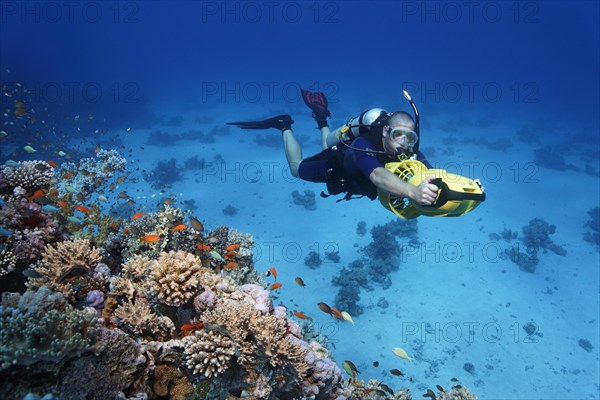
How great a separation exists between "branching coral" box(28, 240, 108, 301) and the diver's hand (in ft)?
14.3

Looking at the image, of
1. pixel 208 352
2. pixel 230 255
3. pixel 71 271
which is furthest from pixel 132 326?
pixel 230 255

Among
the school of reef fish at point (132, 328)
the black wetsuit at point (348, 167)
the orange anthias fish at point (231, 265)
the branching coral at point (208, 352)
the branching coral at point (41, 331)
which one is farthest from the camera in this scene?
the orange anthias fish at point (231, 265)

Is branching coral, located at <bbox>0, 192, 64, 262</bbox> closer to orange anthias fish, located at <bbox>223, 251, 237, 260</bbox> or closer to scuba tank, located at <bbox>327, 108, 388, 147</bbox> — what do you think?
orange anthias fish, located at <bbox>223, 251, 237, 260</bbox>

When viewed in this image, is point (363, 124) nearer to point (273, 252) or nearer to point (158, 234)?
point (158, 234)

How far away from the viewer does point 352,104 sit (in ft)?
153

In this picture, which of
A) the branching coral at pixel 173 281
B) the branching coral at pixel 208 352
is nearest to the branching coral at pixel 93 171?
the branching coral at pixel 173 281

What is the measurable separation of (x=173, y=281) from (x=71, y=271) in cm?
130

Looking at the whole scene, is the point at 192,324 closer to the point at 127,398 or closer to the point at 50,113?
the point at 127,398

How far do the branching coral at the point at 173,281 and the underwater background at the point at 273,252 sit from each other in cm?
3

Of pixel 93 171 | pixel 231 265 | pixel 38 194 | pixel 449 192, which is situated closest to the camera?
pixel 449 192

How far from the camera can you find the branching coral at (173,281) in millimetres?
4117

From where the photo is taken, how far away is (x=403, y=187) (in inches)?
152

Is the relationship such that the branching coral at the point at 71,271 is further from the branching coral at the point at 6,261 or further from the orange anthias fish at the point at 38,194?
the orange anthias fish at the point at 38,194

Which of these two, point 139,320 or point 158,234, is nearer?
point 139,320
